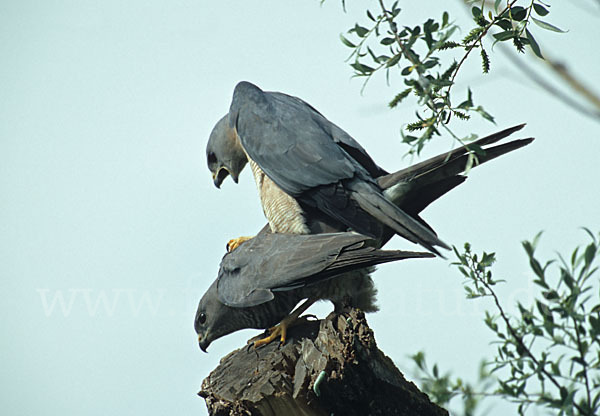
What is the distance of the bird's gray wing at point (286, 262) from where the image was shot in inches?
134

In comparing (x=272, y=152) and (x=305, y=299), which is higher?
(x=272, y=152)

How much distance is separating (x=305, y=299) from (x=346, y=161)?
0.83 metres

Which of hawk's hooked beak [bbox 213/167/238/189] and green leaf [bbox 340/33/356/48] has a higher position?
hawk's hooked beak [bbox 213/167/238/189]

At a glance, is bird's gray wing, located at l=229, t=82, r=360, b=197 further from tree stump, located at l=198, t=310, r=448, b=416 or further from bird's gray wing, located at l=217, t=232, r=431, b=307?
tree stump, located at l=198, t=310, r=448, b=416

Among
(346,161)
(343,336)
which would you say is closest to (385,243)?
(346,161)

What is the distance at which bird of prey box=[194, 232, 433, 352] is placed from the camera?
3.44m

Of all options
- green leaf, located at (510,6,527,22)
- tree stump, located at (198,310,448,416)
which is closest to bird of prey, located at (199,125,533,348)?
tree stump, located at (198,310,448,416)

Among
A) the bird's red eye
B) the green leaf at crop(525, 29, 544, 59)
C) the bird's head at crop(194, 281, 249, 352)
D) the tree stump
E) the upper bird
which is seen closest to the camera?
the green leaf at crop(525, 29, 544, 59)

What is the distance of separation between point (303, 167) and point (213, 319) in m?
1.04

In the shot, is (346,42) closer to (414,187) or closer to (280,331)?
(414,187)

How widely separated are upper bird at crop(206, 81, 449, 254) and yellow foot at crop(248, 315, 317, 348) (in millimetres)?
573

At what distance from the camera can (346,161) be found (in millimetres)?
3990

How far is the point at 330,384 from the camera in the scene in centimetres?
296

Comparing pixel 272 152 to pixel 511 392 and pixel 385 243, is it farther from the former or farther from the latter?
pixel 511 392
